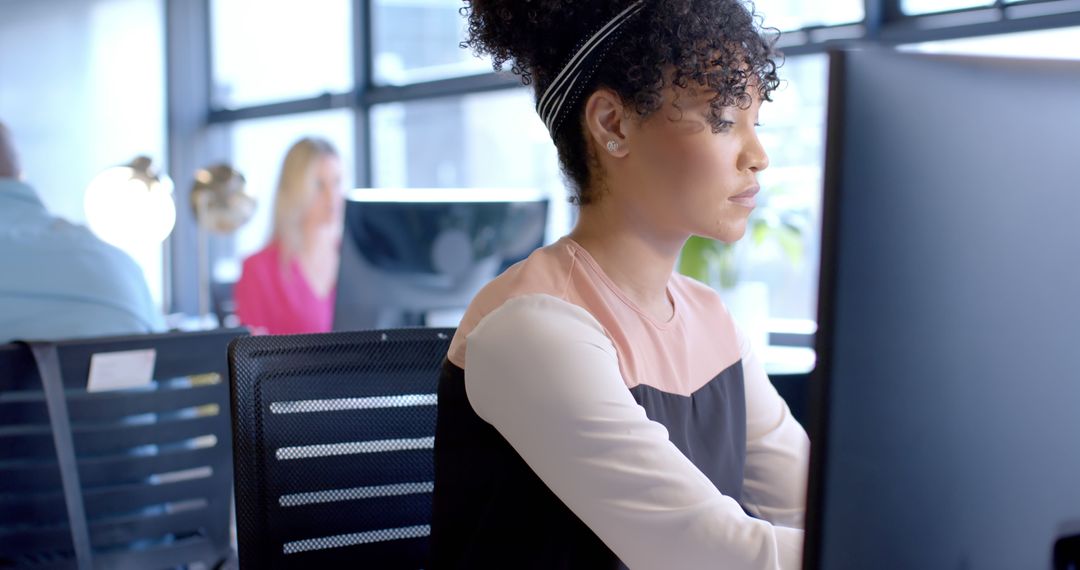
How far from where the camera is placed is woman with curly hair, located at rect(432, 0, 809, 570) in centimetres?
81

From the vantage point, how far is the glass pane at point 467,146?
13.8 feet

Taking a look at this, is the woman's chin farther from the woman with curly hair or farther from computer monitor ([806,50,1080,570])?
computer monitor ([806,50,1080,570])

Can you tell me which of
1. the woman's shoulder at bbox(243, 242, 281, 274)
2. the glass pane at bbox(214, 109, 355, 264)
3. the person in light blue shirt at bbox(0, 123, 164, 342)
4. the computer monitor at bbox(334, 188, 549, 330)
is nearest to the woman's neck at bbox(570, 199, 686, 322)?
the computer monitor at bbox(334, 188, 549, 330)

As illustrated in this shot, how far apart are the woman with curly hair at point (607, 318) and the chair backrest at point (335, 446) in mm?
221

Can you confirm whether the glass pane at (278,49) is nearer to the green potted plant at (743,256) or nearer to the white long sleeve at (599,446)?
the green potted plant at (743,256)

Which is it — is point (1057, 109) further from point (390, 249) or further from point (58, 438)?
point (390, 249)

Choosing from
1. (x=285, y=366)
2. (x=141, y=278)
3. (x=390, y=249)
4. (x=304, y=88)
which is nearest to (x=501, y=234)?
(x=390, y=249)

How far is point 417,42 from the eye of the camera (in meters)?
4.68

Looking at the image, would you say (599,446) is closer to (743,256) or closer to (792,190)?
(743,256)

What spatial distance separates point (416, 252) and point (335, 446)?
1051mm

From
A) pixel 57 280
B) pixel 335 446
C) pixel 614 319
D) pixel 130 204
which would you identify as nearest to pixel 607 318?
pixel 614 319

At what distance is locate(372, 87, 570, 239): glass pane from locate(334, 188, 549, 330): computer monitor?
1.62 m

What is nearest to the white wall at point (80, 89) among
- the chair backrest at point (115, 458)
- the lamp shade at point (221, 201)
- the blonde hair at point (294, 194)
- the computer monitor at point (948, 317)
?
the lamp shade at point (221, 201)

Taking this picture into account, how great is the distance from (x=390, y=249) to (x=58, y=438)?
2.49 feet
